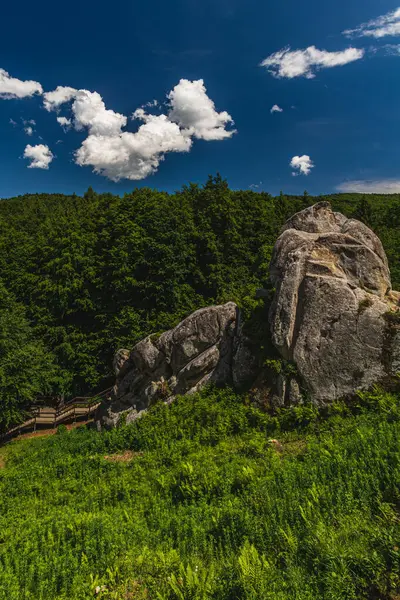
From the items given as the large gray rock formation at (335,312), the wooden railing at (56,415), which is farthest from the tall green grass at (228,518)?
the wooden railing at (56,415)

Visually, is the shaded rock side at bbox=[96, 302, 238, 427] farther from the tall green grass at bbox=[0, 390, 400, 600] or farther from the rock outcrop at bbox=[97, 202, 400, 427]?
the tall green grass at bbox=[0, 390, 400, 600]

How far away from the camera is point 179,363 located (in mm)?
17828

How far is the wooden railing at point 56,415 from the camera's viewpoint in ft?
80.2

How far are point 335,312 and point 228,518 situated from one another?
8.20 meters

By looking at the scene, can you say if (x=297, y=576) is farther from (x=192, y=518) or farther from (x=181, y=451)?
(x=181, y=451)

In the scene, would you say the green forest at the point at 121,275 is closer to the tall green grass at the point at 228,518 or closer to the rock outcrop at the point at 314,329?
the rock outcrop at the point at 314,329

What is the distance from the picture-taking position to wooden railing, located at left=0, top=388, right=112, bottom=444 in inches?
962

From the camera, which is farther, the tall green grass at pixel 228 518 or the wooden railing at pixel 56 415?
the wooden railing at pixel 56 415

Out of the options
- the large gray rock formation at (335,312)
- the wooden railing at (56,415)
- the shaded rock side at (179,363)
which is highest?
the large gray rock formation at (335,312)

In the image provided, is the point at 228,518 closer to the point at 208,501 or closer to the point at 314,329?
the point at 208,501

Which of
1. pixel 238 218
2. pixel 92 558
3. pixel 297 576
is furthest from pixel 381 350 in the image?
pixel 238 218

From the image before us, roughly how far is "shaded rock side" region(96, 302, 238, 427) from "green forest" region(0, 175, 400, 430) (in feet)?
20.6

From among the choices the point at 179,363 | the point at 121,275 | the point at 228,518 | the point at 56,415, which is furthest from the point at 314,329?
the point at 56,415

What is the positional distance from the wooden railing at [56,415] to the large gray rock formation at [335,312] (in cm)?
1890
